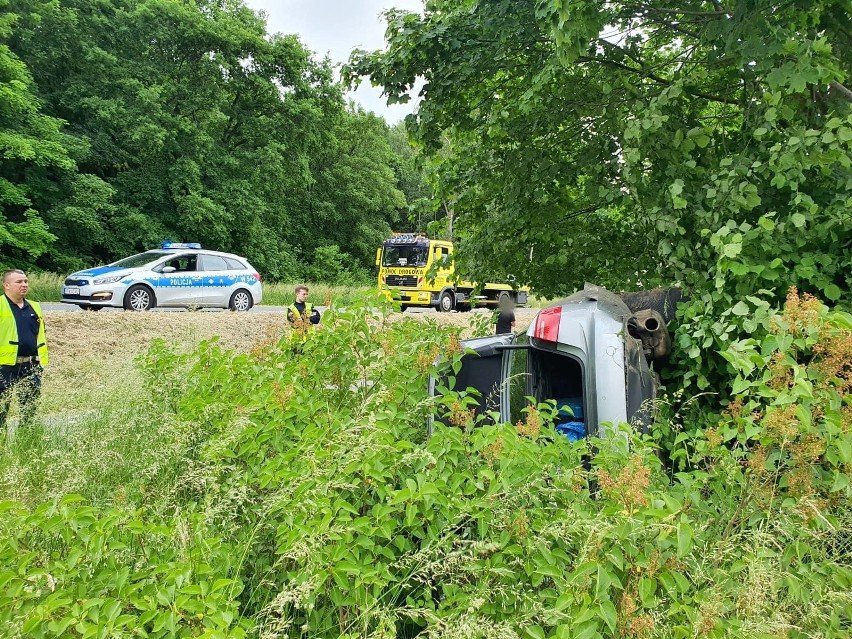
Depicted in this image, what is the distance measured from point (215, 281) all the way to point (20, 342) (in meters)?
11.3

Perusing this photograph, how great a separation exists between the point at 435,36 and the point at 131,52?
92.1 ft

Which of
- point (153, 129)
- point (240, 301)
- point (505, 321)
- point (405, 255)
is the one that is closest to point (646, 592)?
point (505, 321)

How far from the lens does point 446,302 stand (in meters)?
23.3

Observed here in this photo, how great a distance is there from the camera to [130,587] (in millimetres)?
1728

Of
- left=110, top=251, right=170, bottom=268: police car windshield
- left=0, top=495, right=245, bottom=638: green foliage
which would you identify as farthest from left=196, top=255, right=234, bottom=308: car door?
left=0, top=495, right=245, bottom=638: green foliage

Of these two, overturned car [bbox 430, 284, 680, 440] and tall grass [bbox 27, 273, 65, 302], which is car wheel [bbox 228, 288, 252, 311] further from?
overturned car [bbox 430, 284, 680, 440]

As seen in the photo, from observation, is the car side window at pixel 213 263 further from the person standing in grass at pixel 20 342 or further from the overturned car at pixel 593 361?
the overturned car at pixel 593 361

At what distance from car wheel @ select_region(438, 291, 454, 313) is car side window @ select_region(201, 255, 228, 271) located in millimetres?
8416

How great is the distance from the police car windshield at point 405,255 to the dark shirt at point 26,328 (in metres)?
16.9

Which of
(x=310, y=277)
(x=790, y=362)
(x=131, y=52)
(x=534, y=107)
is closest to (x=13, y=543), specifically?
(x=790, y=362)

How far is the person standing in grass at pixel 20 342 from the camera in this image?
572 centimetres

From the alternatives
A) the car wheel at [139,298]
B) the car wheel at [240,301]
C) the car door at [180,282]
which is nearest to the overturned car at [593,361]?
the car wheel at [139,298]

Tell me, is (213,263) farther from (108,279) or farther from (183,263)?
(108,279)

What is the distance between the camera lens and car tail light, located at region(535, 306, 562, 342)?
3.21 meters
